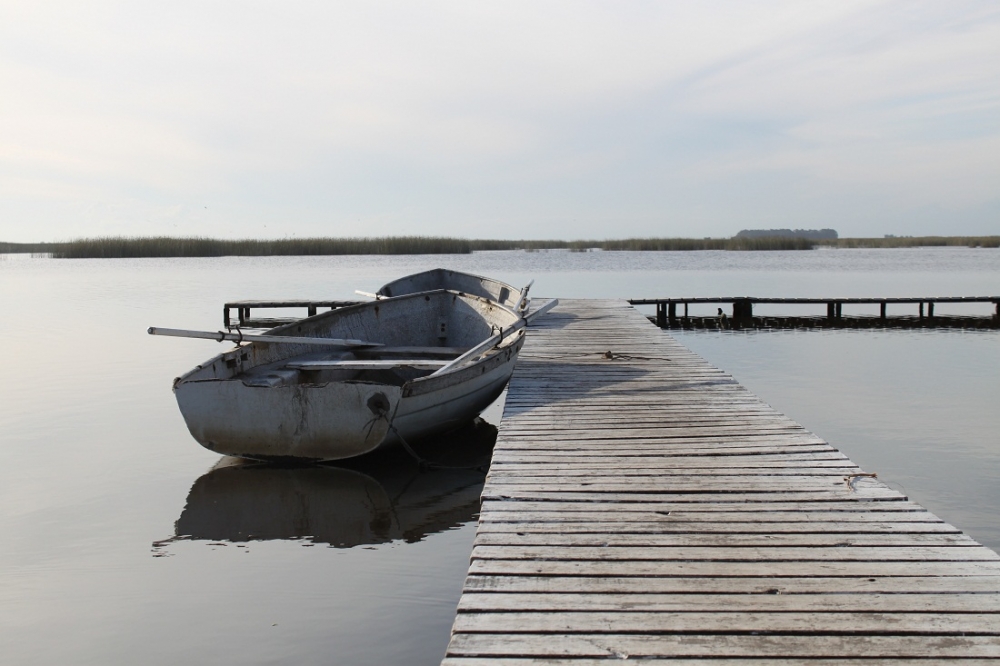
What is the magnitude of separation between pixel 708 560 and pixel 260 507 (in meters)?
3.55

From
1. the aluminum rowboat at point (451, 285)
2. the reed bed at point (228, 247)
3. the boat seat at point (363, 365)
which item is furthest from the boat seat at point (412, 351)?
the reed bed at point (228, 247)

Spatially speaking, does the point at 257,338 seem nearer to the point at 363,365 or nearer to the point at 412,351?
the point at 363,365

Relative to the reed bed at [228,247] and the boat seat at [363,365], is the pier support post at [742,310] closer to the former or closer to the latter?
the boat seat at [363,365]

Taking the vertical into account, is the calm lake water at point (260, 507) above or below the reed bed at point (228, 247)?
below

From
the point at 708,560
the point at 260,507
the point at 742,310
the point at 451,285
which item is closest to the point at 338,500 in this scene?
the point at 260,507

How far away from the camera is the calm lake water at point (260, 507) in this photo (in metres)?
3.76

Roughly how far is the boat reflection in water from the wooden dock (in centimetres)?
96

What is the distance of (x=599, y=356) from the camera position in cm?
820

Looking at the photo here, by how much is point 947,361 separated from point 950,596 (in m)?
10.5

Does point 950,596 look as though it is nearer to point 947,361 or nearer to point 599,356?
point 599,356

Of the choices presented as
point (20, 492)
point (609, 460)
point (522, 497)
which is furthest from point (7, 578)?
point (609, 460)

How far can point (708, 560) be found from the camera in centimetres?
286

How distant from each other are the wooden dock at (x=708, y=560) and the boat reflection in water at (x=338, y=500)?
0.96 m

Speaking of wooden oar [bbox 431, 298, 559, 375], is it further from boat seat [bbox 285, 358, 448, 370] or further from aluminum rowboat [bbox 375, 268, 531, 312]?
aluminum rowboat [bbox 375, 268, 531, 312]
